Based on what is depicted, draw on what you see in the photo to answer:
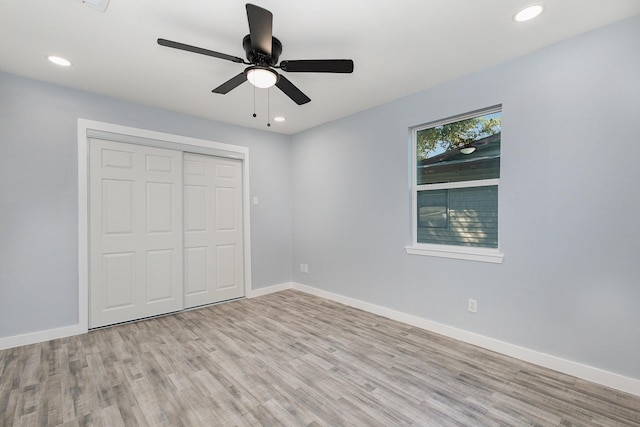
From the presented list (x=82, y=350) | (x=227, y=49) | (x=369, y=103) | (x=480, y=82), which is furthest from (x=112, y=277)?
(x=480, y=82)

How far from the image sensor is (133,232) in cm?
339

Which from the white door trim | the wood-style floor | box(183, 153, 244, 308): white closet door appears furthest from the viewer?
box(183, 153, 244, 308): white closet door

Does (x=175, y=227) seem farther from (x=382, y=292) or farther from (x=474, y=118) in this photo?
(x=474, y=118)

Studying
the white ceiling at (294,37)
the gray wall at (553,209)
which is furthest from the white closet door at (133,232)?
the gray wall at (553,209)

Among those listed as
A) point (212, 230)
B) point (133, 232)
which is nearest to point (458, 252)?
point (212, 230)

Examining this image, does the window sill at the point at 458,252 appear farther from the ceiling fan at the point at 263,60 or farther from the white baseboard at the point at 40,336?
the white baseboard at the point at 40,336

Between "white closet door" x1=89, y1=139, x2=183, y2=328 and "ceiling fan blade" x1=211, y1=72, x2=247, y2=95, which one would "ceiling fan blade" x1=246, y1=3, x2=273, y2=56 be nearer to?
"ceiling fan blade" x1=211, y1=72, x2=247, y2=95

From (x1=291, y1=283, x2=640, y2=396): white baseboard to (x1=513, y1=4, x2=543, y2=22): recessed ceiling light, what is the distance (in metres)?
2.53

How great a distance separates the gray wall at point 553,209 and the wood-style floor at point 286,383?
341mm

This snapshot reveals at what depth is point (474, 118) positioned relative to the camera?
283cm

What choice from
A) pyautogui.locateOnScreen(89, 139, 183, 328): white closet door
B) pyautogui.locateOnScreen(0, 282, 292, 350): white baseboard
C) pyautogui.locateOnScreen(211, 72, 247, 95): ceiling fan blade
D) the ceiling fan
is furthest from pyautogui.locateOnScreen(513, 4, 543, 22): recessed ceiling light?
pyautogui.locateOnScreen(0, 282, 292, 350): white baseboard

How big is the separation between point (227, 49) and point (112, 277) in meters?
2.78

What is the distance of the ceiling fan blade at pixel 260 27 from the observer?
1.51 metres

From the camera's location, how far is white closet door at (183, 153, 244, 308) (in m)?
3.85
